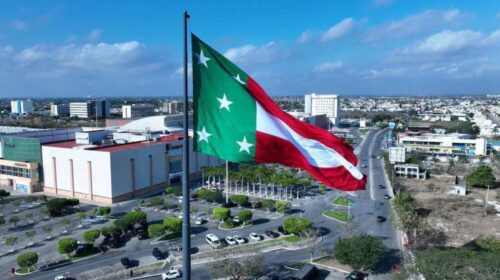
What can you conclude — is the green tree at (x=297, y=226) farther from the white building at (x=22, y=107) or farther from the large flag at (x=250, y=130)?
the white building at (x=22, y=107)

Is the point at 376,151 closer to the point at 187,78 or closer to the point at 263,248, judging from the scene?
the point at 263,248

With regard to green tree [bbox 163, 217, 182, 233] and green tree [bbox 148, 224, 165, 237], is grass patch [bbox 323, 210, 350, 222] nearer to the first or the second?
green tree [bbox 163, 217, 182, 233]

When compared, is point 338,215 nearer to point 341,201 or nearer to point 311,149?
point 341,201

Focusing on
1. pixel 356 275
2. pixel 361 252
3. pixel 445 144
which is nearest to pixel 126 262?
pixel 356 275

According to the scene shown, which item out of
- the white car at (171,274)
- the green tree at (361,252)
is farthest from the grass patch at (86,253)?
the green tree at (361,252)

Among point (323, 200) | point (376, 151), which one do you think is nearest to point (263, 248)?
point (323, 200)

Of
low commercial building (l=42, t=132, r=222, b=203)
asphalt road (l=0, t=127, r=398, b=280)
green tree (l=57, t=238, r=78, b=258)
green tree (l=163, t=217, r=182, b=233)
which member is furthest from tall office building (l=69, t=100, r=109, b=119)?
green tree (l=57, t=238, r=78, b=258)
